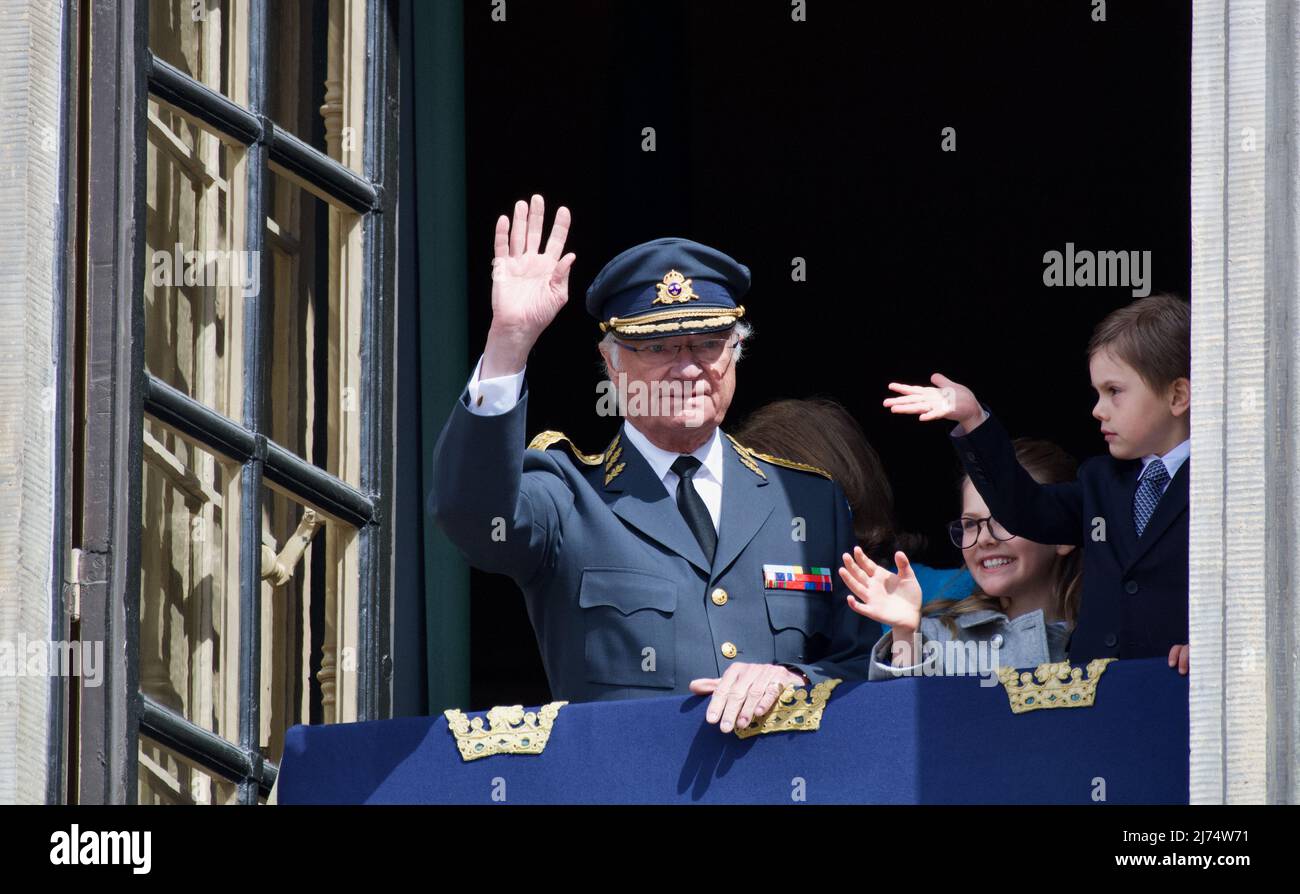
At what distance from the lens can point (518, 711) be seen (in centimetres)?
Answer: 400

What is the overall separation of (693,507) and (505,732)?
822mm

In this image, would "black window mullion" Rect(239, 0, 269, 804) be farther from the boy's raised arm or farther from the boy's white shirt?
the boy's white shirt

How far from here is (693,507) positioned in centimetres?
468

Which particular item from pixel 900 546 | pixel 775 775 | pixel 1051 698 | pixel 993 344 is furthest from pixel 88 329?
pixel 993 344

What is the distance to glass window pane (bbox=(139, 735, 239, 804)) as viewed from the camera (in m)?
4.25

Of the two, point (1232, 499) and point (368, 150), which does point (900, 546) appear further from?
point (1232, 499)

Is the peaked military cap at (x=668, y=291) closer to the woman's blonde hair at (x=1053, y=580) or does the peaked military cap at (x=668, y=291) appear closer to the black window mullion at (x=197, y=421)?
the woman's blonde hair at (x=1053, y=580)

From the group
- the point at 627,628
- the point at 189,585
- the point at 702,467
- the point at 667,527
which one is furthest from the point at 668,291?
the point at 189,585

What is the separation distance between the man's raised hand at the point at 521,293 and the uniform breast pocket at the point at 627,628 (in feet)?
1.72

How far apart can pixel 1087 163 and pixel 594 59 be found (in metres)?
1.70

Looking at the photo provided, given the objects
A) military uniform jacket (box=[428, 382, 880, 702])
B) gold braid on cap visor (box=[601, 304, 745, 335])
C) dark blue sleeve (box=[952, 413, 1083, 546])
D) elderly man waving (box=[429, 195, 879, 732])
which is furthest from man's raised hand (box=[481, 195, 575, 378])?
dark blue sleeve (box=[952, 413, 1083, 546])

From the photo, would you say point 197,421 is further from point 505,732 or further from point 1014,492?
point 1014,492

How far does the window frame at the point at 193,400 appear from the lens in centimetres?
396

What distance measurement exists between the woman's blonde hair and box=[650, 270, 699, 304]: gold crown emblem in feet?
2.16
